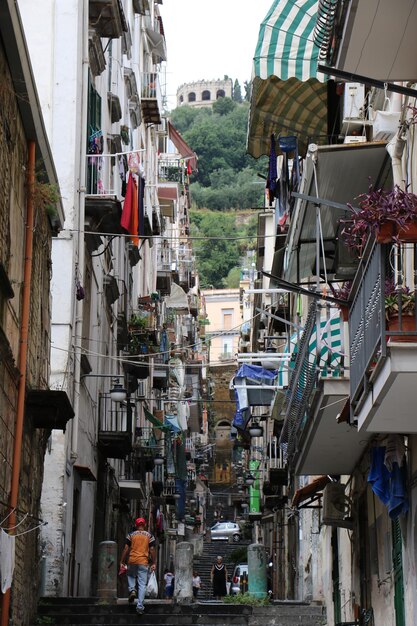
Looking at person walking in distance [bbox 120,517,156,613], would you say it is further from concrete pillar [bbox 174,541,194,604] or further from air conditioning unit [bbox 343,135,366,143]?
air conditioning unit [bbox 343,135,366,143]

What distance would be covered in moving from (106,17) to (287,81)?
834 cm

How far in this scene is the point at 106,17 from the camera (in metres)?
25.0

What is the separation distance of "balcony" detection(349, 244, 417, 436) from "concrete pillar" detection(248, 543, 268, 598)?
928 centimetres

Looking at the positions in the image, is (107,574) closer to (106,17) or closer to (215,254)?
(106,17)

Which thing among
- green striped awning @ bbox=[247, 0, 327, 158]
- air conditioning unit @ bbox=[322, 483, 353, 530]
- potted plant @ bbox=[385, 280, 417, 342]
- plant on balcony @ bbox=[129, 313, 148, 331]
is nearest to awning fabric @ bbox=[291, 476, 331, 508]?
air conditioning unit @ bbox=[322, 483, 353, 530]

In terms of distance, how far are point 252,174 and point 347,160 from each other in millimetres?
130569

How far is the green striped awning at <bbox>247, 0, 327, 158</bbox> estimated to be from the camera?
1543 cm

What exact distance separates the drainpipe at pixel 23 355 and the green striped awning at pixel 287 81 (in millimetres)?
3192

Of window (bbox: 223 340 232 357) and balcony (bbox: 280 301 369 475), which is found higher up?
window (bbox: 223 340 232 357)

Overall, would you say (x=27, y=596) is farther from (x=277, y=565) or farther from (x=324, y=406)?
(x=277, y=565)

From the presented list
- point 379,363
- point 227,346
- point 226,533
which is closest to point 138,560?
point 379,363

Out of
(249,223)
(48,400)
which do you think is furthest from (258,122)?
(249,223)

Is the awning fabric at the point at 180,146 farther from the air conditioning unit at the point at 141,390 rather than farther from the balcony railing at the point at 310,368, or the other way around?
the balcony railing at the point at 310,368

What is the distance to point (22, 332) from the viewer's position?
1456 cm
